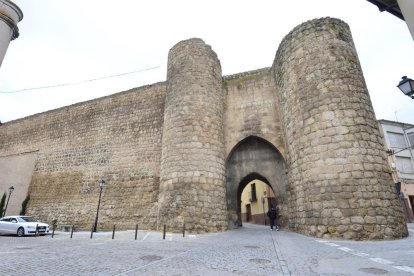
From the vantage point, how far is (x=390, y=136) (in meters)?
21.1

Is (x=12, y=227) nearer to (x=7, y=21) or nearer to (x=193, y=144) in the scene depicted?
(x=193, y=144)

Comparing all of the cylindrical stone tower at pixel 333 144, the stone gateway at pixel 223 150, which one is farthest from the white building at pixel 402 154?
the cylindrical stone tower at pixel 333 144

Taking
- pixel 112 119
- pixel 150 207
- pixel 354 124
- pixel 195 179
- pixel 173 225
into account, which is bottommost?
pixel 173 225

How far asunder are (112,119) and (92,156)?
7.41 ft

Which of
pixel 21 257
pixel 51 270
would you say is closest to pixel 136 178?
pixel 21 257

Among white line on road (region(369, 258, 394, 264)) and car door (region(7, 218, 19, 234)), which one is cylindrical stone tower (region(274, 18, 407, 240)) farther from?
car door (region(7, 218, 19, 234))

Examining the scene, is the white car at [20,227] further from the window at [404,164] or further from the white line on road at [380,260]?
the window at [404,164]

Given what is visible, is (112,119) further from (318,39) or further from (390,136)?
(390,136)

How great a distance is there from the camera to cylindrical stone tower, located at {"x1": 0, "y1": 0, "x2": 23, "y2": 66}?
1893 mm

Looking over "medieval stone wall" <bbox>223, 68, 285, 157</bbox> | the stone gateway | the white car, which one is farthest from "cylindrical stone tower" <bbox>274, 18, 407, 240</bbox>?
the white car

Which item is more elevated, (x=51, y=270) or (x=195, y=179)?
(x=195, y=179)

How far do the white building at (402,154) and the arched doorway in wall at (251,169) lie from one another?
13084mm

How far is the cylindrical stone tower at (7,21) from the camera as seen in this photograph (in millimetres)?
1893

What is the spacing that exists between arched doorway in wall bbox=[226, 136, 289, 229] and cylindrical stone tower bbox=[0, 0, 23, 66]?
33.7 ft
